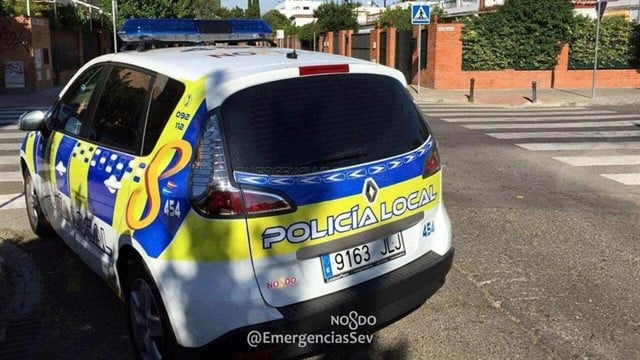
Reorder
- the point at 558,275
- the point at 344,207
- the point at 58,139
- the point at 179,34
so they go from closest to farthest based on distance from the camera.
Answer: the point at 344,207 → the point at 58,139 → the point at 558,275 → the point at 179,34

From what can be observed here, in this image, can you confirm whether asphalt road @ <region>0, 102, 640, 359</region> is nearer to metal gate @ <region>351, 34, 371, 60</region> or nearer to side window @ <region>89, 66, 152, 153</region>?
side window @ <region>89, 66, 152, 153</region>

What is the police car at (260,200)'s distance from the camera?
2842 millimetres

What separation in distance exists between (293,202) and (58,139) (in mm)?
2308

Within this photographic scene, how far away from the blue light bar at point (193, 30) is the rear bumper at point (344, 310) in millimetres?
2615

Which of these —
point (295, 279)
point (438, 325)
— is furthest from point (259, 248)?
point (438, 325)

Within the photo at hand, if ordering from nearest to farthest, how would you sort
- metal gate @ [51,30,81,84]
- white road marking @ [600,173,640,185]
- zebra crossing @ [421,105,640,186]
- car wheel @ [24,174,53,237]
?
car wheel @ [24,174,53,237] → white road marking @ [600,173,640,185] → zebra crossing @ [421,105,640,186] → metal gate @ [51,30,81,84]

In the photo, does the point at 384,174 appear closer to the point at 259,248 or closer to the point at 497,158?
the point at 259,248

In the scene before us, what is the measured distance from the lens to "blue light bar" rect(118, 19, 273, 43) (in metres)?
4.80

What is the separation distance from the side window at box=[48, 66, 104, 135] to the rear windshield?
5.29ft

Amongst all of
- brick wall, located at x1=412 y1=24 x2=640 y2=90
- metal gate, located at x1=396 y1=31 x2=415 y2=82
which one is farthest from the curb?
metal gate, located at x1=396 y1=31 x2=415 y2=82

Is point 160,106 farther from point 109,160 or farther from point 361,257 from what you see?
point 361,257

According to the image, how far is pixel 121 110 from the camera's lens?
12.1ft

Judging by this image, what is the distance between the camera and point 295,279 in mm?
Result: 2938

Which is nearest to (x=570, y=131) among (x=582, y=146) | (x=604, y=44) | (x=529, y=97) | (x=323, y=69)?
(x=582, y=146)
